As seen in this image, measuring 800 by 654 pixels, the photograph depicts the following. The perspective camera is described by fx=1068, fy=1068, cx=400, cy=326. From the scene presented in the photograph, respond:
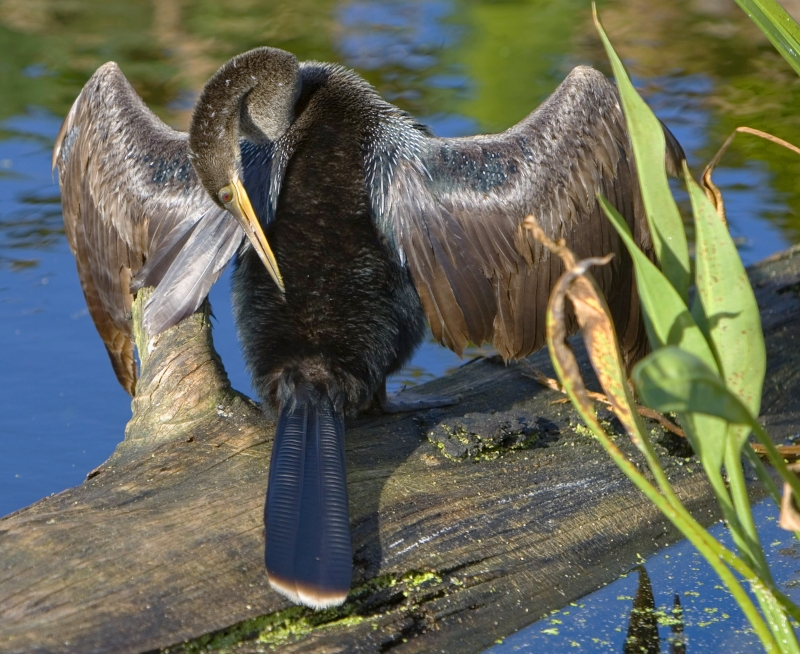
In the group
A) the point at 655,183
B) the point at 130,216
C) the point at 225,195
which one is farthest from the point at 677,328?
→ the point at 130,216

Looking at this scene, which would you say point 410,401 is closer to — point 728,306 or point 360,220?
point 360,220

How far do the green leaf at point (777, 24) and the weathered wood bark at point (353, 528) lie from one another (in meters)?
1.19

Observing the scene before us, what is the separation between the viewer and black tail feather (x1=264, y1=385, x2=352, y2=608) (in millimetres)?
2191

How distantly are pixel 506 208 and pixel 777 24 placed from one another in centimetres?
113

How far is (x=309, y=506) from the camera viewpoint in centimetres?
238

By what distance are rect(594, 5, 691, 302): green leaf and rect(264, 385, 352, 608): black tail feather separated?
0.90m

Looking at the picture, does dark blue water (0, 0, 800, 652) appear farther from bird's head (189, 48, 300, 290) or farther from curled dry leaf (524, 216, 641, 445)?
bird's head (189, 48, 300, 290)

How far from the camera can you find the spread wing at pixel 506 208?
320 cm

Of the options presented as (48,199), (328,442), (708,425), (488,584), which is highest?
(708,425)

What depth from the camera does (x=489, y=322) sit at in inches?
129

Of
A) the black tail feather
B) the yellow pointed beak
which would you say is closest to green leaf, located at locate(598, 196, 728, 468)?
the black tail feather

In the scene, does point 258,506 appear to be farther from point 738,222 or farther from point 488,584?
point 738,222

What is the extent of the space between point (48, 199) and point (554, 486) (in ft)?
13.4

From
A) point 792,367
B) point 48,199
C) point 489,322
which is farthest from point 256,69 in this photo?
point 48,199
